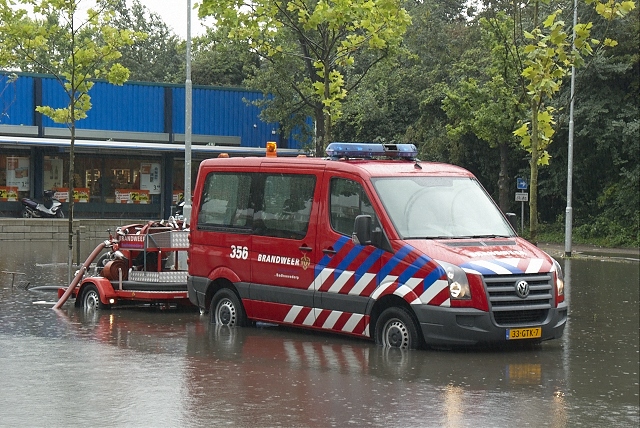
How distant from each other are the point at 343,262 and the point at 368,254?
1.37 ft

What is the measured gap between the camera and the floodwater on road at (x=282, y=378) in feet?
27.3

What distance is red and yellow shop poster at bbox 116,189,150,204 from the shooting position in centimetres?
4862

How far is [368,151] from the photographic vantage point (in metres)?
13.4

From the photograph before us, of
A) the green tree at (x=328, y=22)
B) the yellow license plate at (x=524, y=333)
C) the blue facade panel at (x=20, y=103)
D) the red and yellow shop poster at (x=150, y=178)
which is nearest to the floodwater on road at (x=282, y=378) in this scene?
the yellow license plate at (x=524, y=333)

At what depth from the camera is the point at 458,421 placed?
26.8 feet

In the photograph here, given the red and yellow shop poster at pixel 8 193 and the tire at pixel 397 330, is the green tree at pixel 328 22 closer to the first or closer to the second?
the tire at pixel 397 330

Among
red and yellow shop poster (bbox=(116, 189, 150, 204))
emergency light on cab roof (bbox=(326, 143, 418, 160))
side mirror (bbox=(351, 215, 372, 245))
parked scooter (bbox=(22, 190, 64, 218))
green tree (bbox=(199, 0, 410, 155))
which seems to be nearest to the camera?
side mirror (bbox=(351, 215, 372, 245))

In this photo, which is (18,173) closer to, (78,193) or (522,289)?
(78,193)

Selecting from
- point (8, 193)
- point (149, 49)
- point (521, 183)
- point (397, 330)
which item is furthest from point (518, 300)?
point (149, 49)

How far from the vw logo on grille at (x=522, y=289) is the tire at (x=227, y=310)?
3865mm

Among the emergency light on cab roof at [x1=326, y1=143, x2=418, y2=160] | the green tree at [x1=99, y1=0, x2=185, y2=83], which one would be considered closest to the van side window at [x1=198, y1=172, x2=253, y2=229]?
the emergency light on cab roof at [x1=326, y1=143, x2=418, y2=160]

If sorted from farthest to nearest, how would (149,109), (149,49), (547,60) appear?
(149,49) → (149,109) → (547,60)

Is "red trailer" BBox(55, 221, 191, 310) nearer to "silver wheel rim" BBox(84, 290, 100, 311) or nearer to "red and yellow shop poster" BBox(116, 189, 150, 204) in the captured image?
"silver wheel rim" BBox(84, 290, 100, 311)

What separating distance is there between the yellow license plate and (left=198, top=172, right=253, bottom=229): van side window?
12.6ft
